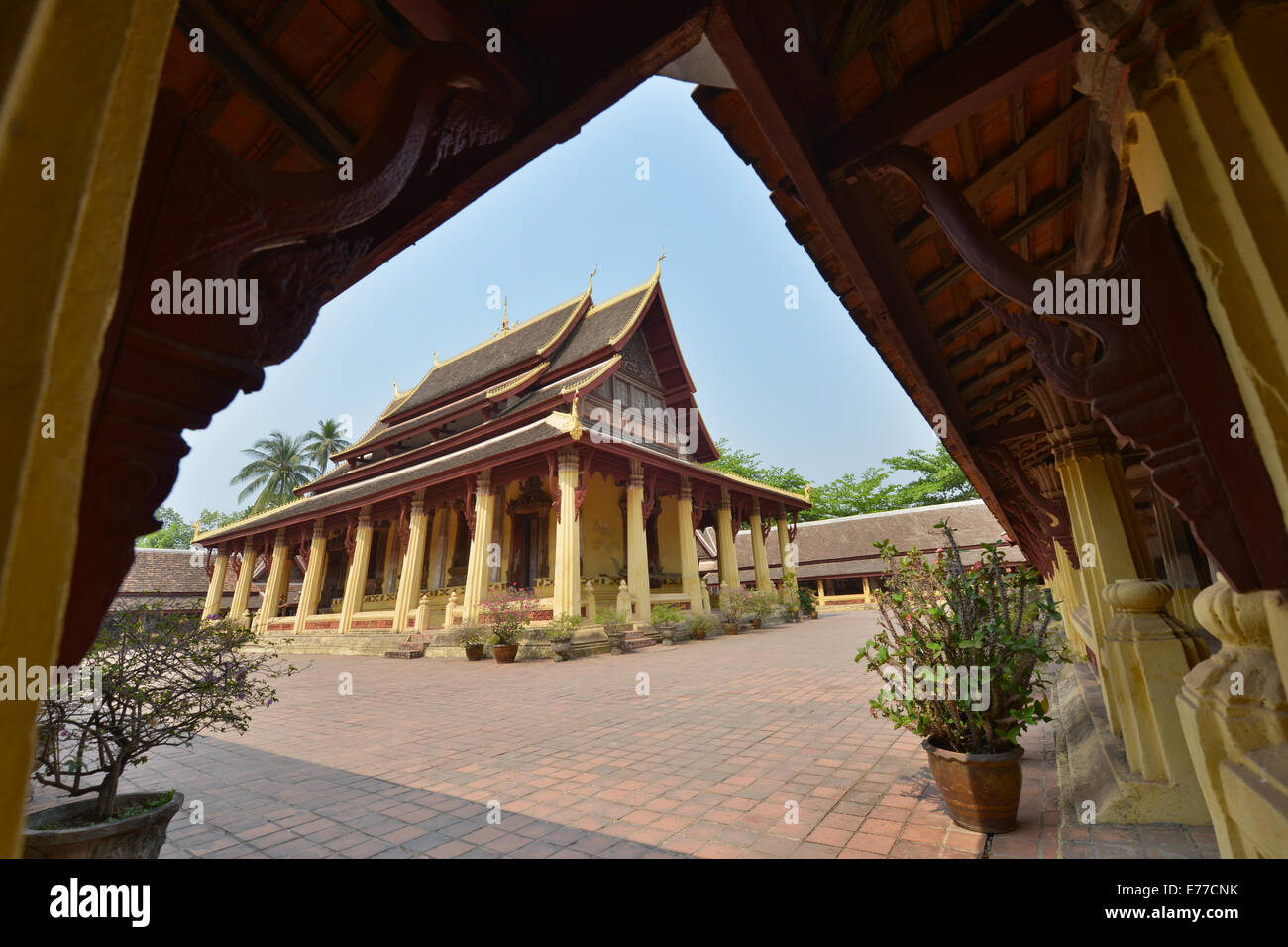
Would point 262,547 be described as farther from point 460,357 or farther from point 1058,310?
point 1058,310

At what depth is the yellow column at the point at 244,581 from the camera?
19.4 m

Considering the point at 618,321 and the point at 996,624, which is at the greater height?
the point at 618,321

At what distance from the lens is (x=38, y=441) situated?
473 mm

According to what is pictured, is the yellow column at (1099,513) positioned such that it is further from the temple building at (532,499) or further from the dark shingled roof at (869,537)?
the dark shingled roof at (869,537)

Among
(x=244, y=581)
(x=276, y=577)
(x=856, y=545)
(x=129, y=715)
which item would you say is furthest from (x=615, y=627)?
(x=856, y=545)

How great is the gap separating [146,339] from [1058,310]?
191 cm

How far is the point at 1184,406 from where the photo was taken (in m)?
1.16

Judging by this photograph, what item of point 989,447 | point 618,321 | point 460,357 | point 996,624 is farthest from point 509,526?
point 996,624

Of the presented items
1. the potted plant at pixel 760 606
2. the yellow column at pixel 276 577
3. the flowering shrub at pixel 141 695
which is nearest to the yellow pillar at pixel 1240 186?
the flowering shrub at pixel 141 695

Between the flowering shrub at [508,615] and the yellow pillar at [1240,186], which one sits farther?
the flowering shrub at [508,615]

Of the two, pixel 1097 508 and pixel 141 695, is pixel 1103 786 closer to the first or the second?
pixel 1097 508

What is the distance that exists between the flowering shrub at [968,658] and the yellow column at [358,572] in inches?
618

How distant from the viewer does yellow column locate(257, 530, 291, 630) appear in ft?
61.3

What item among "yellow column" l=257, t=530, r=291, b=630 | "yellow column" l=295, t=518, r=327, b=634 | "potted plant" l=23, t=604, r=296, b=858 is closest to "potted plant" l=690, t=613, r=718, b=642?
"potted plant" l=23, t=604, r=296, b=858
